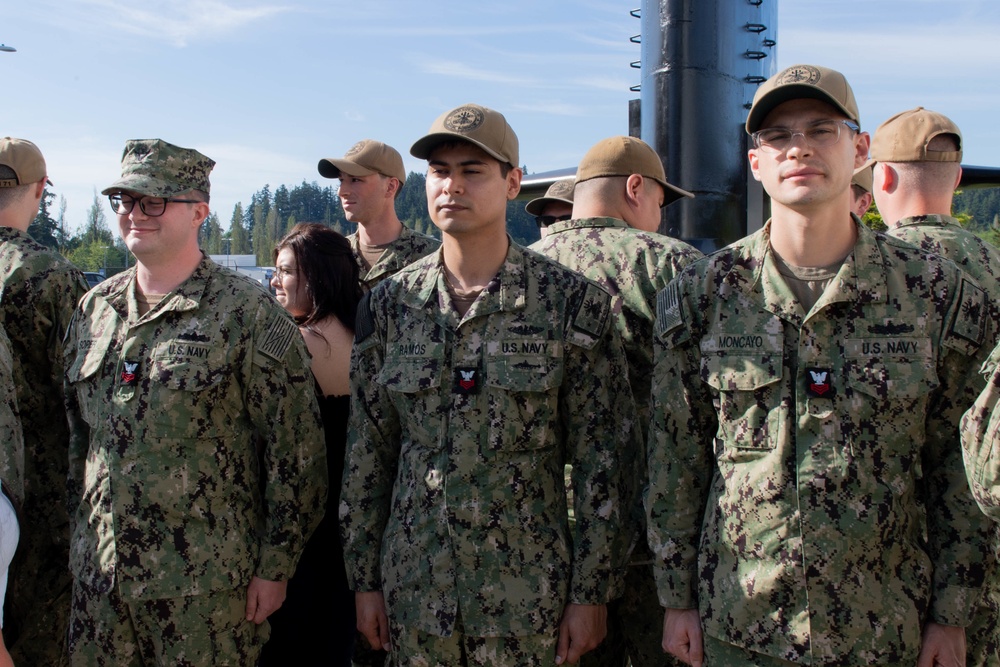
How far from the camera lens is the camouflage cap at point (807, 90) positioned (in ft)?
7.76

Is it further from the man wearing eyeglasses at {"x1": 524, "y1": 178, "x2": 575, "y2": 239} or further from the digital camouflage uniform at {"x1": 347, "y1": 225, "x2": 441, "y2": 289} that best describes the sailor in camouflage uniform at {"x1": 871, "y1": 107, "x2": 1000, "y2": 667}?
the digital camouflage uniform at {"x1": 347, "y1": 225, "x2": 441, "y2": 289}

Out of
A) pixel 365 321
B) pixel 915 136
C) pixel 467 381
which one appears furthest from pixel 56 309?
pixel 915 136

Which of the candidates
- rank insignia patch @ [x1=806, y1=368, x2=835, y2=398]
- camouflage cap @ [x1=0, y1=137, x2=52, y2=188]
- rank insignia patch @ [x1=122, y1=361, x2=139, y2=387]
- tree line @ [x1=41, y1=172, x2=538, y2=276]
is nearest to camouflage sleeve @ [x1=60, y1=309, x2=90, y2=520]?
rank insignia patch @ [x1=122, y1=361, x2=139, y2=387]

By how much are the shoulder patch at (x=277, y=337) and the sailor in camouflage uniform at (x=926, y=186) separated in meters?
2.39

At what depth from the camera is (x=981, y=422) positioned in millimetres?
1941

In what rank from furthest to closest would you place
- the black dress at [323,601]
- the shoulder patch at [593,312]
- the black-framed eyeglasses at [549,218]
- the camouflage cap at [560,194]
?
the black-framed eyeglasses at [549,218] < the camouflage cap at [560,194] < the black dress at [323,601] < the shoulder patch at [593,312]

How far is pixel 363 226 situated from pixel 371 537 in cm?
332

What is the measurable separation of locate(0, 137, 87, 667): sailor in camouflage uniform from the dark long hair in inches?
38.6

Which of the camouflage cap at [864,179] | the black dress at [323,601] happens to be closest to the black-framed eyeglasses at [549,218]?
the camouflage cap at [864,179]

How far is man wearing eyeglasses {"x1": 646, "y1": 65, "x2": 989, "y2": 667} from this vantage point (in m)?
2.29

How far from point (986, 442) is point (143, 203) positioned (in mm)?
2665

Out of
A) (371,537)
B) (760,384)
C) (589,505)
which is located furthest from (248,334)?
(760,384)

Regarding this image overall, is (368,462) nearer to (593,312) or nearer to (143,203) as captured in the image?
(593,312)

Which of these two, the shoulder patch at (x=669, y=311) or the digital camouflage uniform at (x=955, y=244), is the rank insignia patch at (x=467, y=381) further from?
the digital camouflage uniform at (x=955, y=244)
